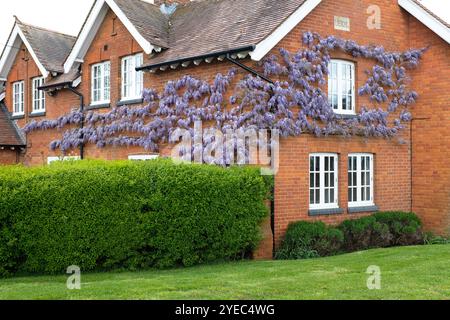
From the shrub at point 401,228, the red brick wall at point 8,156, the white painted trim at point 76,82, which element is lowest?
the shrub at point 401,228

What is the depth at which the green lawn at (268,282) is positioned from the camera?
8359 millimetres

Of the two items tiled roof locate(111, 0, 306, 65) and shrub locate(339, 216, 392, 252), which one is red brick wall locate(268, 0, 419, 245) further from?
tiled roof locate(111, 0, 306, 65)

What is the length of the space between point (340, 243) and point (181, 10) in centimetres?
1044

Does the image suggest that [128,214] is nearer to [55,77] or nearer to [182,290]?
[182,290]

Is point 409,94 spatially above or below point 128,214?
above

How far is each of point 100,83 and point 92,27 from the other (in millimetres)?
1942

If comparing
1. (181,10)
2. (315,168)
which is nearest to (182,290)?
(315,168)

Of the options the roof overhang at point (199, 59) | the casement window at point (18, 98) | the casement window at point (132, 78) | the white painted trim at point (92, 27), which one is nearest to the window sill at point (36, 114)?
the casement window at point (18, 98)

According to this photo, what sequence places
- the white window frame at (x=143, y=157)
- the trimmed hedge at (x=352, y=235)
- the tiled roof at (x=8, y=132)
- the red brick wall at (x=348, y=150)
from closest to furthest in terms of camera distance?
the trimmed hedge at (x=352, y=235)
the red brick wall at (x=348, y=150)
the white window frame at (x=143, y=157)
the tiled roof at (x=8, y=132)

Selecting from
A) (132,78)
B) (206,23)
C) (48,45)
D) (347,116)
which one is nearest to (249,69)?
(347,116)

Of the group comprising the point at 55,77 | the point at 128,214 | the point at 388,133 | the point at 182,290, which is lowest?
the point at 182,290

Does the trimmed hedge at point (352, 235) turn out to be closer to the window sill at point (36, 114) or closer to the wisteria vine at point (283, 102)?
the wisteria vine at point (283, 102)

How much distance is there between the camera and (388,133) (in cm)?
1623

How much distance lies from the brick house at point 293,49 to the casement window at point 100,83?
4cm
